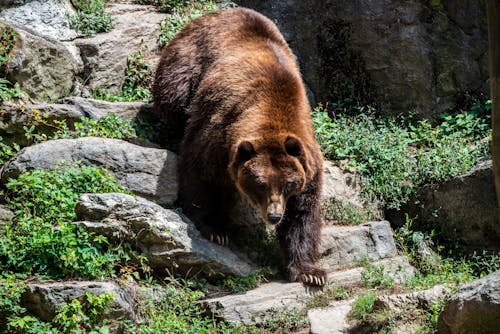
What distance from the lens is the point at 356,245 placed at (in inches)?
342

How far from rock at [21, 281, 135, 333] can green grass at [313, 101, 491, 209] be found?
12.8ft

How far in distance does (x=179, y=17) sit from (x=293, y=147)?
481cm

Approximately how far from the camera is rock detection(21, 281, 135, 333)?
6.79 metres

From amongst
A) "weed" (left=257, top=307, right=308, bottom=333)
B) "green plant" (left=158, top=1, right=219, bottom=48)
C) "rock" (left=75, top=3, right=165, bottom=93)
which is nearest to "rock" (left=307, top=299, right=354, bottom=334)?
"weed" (left=257, top=307, right=308, bottom=333)

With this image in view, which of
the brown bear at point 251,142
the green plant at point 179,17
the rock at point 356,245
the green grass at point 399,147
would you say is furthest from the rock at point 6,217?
the green plant at point 179,17

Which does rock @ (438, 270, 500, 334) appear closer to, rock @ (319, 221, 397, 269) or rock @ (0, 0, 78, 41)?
rock @ (319, 221, 397, 269)

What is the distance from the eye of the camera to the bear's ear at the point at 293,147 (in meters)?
7.83

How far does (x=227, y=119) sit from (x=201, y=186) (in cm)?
80

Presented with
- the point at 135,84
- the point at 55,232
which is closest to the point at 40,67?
the point at 135,84

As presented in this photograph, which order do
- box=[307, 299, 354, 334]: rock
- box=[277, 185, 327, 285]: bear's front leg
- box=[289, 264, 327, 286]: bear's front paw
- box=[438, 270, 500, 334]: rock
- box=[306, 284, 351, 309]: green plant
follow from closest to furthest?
box=[438, 270, 500, 334]: rock, box=[307, 299, 354, 334]: rock, box=[306, 284, 351, 309]: green plant, box=[289, 264, 327, 286]: bear's front paw, box=[277, 185, 327, 285]: bear's front leg

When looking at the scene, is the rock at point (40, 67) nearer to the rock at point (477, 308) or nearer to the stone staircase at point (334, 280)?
the stone staircase at point (334, 280)

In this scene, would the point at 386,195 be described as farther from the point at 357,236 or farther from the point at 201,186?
the point at 201,186

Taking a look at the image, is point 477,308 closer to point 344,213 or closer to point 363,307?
point 363,307

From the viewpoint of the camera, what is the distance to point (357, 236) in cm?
873
